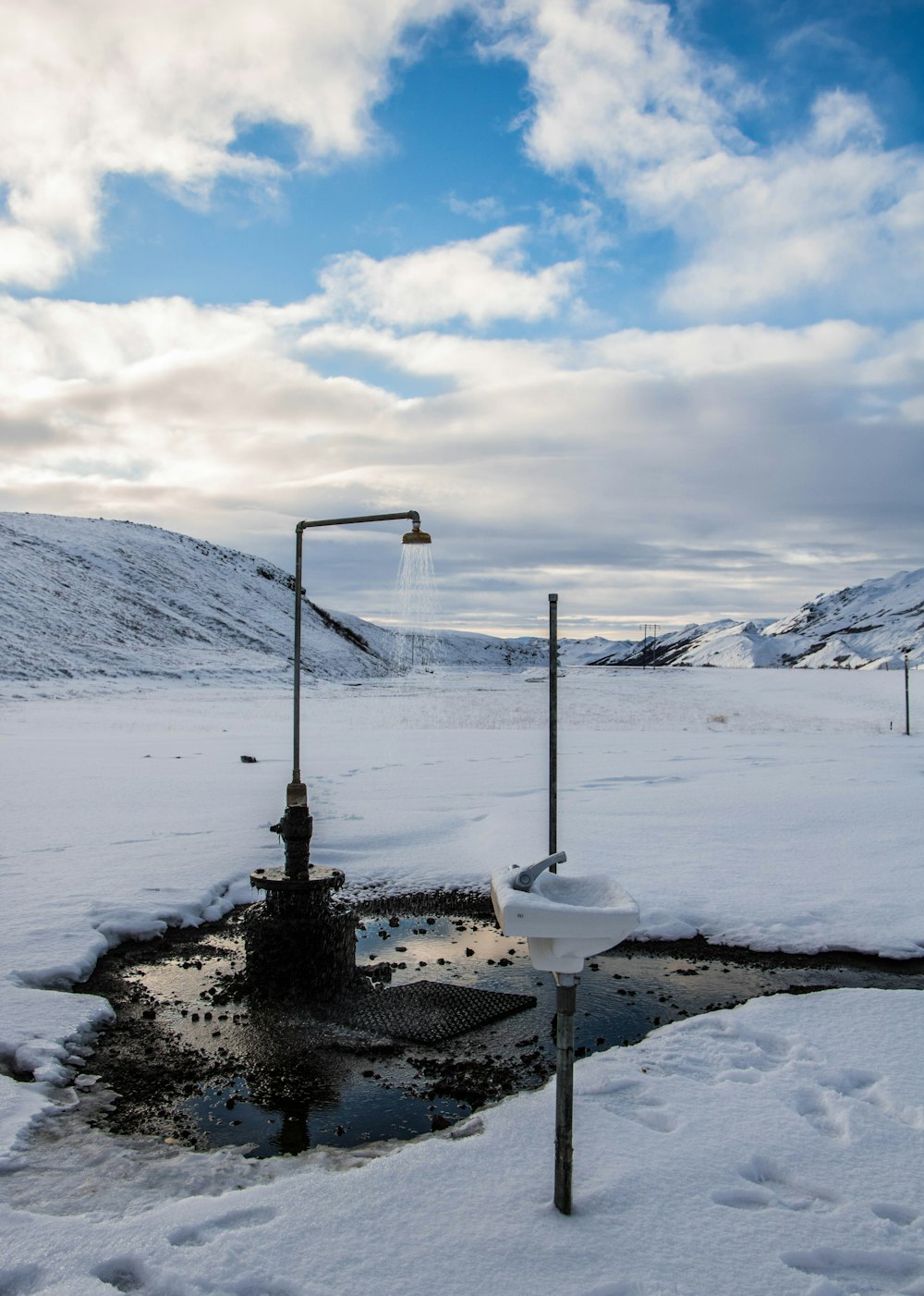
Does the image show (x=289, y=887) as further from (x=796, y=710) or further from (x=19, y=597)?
(x=19, y=597)

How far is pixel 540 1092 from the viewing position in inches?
215

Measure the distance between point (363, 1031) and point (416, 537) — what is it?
454cm

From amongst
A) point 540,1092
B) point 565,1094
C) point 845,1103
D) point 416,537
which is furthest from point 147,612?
point 565,1094

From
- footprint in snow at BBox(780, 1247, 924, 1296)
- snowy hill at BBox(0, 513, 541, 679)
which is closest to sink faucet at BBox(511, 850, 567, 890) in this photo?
footprint in snow at BBox(780, 1247, 924, 1296)

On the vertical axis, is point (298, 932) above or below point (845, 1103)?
above

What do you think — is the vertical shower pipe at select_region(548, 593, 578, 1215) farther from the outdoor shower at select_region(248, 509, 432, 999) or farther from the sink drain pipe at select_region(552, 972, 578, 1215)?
the outdoor shower at select_region(248, 509, 432, 999)

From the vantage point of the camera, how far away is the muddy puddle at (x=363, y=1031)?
5.43 meters

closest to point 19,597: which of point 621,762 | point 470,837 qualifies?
point 621,762

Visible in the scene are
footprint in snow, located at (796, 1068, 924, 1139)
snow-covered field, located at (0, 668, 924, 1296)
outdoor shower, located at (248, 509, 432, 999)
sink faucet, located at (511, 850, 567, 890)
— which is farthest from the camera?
outdoor shower, located at (248, 509, 432, 999)

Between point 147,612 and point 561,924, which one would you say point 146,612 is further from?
point 561,924

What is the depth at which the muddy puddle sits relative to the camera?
214 inches

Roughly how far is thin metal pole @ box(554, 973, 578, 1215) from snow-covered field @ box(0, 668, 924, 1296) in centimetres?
13

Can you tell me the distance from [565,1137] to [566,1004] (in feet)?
2.17

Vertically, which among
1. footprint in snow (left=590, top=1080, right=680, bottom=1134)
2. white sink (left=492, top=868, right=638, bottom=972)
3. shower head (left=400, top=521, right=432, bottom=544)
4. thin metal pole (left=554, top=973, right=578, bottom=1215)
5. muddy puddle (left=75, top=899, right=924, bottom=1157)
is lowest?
muddy puddle (left=75, top=899, right=924, bottom=1157)
